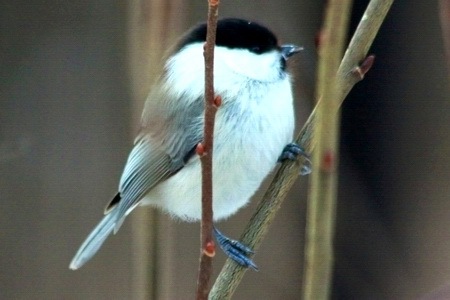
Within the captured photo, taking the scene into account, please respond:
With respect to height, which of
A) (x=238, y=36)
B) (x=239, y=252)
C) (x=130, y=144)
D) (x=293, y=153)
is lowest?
(x=130, y=144)

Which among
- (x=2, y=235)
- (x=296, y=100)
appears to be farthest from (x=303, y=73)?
(x=2, y=235)

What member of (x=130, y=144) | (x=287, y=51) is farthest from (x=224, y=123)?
(x=130, y=144)

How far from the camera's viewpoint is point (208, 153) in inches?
21.2

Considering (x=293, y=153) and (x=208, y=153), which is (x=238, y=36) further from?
(x=208, y=153)

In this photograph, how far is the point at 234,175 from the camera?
1.00 metres

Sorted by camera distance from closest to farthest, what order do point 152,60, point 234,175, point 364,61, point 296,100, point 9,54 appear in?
1. point 152,60
2. point 364,61
3. point 234,175
4. point 296,100
5. point 9,54

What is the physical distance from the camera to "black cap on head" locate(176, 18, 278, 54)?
39.2 inches

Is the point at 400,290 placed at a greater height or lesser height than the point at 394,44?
lesser

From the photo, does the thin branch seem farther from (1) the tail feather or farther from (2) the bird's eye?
(1) the tail feather

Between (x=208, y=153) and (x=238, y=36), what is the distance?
1.60 ft

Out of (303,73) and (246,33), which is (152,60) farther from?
(303,73)

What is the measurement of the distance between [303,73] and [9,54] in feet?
2.78

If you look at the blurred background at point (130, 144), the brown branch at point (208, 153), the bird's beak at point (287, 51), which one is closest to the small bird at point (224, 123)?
the bird's beak at point (287, 51)

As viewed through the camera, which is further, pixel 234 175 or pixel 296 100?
pixel 296 100
